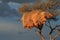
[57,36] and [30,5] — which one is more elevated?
[30,5]

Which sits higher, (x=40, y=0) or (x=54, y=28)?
(x=40, y=0)

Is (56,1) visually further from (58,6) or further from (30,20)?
(30,20)

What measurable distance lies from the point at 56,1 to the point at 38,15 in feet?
5.54

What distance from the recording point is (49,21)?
2966cm

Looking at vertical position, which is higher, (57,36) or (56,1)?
(56,1)

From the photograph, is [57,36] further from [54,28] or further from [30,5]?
[30,5]

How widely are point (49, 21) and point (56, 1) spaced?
159cm

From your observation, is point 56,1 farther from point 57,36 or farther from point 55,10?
point 57,36

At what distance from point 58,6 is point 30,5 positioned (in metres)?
2.05

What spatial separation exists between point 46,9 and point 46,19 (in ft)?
2.68

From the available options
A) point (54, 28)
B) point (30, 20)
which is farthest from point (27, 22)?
point (54, 28)

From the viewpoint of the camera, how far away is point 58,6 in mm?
29562

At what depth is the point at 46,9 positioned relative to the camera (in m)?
29.4

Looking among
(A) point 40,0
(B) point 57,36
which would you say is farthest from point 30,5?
(B) point 57,36
